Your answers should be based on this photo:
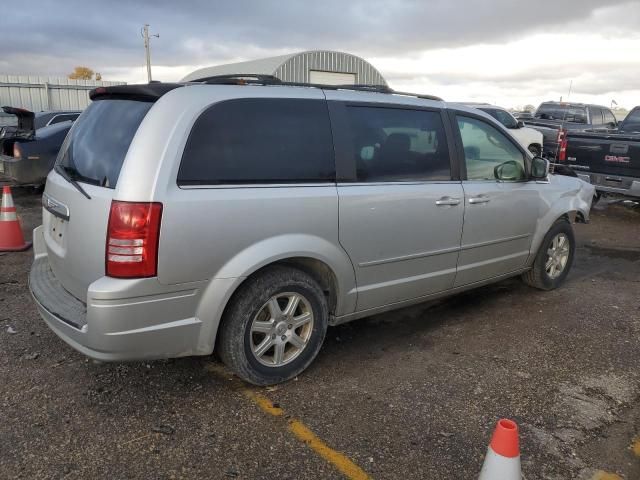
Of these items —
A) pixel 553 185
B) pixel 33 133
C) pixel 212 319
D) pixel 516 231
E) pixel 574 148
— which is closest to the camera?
pixel 212 319

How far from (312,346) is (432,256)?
1126 millimetres

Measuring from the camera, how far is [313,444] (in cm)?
273

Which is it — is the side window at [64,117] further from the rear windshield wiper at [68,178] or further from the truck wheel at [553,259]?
the truck wheel at [553,259]

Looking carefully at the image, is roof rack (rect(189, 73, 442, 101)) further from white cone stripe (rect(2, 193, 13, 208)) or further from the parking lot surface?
white cone stripe (rect(2, 193, 13, 208))

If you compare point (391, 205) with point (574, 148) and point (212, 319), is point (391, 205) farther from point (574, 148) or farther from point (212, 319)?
point (574, 148)

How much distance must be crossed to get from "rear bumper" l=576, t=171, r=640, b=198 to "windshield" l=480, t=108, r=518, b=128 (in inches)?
193

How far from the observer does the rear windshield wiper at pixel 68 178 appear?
2.84 meters

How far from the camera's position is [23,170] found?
26.6 ft

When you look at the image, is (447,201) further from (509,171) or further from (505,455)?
(505,455)

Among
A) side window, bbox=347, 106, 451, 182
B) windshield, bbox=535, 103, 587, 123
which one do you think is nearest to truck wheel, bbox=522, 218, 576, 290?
side window, bbox=347, 106, 451, 182

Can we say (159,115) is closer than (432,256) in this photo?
Yes

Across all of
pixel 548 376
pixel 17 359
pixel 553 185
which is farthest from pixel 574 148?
pixel 17 359

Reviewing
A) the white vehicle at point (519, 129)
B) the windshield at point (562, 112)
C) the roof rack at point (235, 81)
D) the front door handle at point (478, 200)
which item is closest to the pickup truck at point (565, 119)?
the windshield at point (562, 112)

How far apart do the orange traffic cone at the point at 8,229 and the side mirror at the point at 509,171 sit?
5167mm
